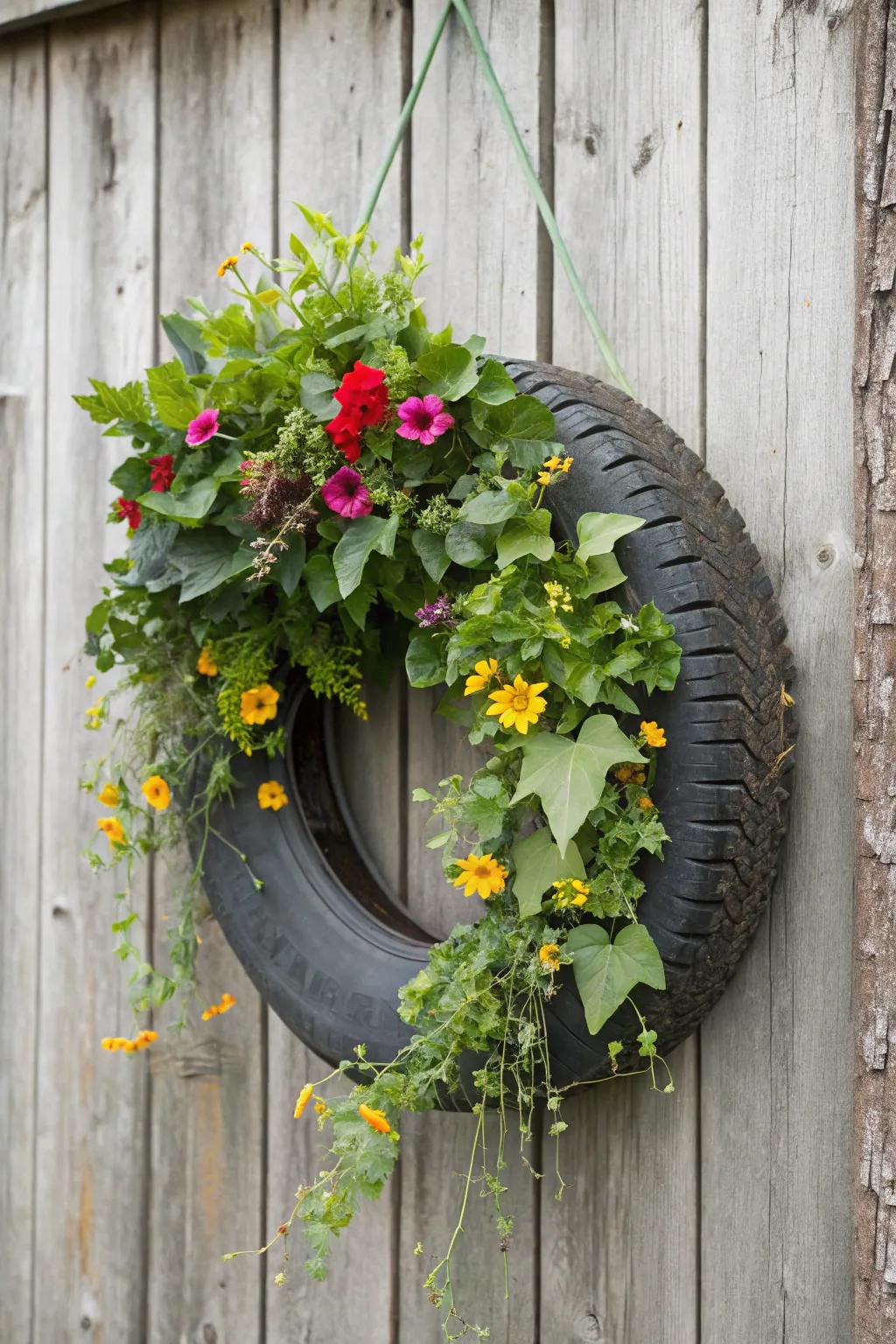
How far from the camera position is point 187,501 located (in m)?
1.27

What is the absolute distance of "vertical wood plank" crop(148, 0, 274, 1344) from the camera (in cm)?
163

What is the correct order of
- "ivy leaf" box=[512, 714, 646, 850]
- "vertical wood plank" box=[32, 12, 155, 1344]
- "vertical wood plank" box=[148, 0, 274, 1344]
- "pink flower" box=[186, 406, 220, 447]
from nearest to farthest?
"ivy leaf" box=[512, 714, 646, 850] < "pink flower" box=[186, 406, 220, 447] < "vertical wood plank" box=[148, 0, 274, 1344] < "vertical wood plank" box=[32, 12, 155, 1344]

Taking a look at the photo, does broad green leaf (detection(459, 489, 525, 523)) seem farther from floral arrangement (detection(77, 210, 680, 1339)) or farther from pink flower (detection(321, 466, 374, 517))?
pink flower (detection(321, 466, 374, 517))

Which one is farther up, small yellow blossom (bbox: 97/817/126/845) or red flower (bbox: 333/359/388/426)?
red flower (bbox: 333/359/388/426)

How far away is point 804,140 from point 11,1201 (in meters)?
1.83

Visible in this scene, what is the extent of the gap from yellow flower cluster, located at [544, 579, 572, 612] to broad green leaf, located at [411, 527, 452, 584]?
0.11 m

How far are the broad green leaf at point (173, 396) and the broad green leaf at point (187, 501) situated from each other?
0.25ft

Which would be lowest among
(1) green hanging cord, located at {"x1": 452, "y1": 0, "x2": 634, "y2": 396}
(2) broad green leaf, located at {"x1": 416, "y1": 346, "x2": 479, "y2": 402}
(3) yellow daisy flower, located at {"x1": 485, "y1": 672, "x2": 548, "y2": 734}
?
(3) yellow daisy flower, located at {"x1": 485, "y1": 672, "x2": 548, "y2": 734}

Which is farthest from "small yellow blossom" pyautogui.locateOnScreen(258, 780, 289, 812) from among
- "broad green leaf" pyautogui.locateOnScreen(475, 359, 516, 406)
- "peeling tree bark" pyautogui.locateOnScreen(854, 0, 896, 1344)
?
"peeling tree bark" pyautogui.locateOnScreen(854, 0, 896, 1344)

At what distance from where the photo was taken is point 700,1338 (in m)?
1.28

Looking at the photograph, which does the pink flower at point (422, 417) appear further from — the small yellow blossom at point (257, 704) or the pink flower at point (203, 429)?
the small yellow blossom at point (257, 704)

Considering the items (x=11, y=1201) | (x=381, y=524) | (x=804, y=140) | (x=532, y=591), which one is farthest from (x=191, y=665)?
(x=11, y=1201)

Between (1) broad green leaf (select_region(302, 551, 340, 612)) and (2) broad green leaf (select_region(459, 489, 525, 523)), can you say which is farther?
(1) broad green leaf (select_region(302, 551, 340, 612))

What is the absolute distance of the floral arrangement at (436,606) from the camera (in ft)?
3.56
